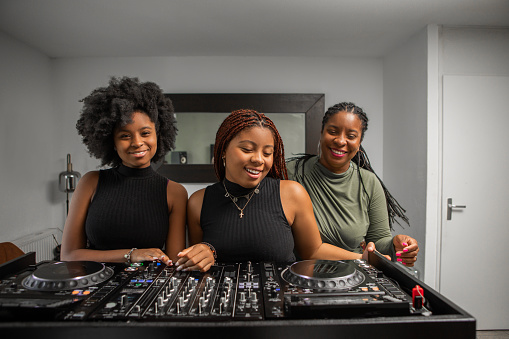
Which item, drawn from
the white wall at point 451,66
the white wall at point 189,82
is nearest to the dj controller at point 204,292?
the white wall at point 451,66

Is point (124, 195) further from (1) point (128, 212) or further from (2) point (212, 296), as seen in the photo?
(2) point (212, 296)

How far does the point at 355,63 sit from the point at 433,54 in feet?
3.78

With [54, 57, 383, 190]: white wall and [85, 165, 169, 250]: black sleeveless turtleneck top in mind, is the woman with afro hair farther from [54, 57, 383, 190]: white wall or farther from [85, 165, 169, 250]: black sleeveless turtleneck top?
[54, 57, 383, 190]: white wall

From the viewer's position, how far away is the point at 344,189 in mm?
1833

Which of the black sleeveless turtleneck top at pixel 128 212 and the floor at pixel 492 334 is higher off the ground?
the black sleeveless turtleneck top at pixel 128 212

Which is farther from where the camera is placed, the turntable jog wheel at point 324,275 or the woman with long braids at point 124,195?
the woman with long braids at point 124,195

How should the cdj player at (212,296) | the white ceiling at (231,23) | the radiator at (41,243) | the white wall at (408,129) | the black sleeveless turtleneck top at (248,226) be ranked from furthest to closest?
1. the radiator at (41,243)
2. the white wall at (408,129)
3. the white ceiling at (231,23)
4. the black sleeveless turtleneck top at (248,226)
5. the cdj player at (212,296)

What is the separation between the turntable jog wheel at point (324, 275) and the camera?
891 millimetres

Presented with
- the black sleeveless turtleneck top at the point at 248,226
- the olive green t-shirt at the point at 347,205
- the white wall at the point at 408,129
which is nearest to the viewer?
the black sleeveless turtleneck top at the point at 248,226

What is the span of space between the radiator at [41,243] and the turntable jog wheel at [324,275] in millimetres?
3469

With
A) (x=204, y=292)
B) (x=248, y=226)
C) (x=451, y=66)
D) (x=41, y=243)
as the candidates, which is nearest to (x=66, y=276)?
(x=204, y=292)

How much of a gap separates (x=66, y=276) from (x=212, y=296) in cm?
40

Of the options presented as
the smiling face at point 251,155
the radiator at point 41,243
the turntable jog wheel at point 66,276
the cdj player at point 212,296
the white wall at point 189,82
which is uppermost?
the white wall at point 189,82

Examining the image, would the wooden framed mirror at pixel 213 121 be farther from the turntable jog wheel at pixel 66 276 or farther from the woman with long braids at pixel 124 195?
the turntable jog wheel at pixel 66 276
